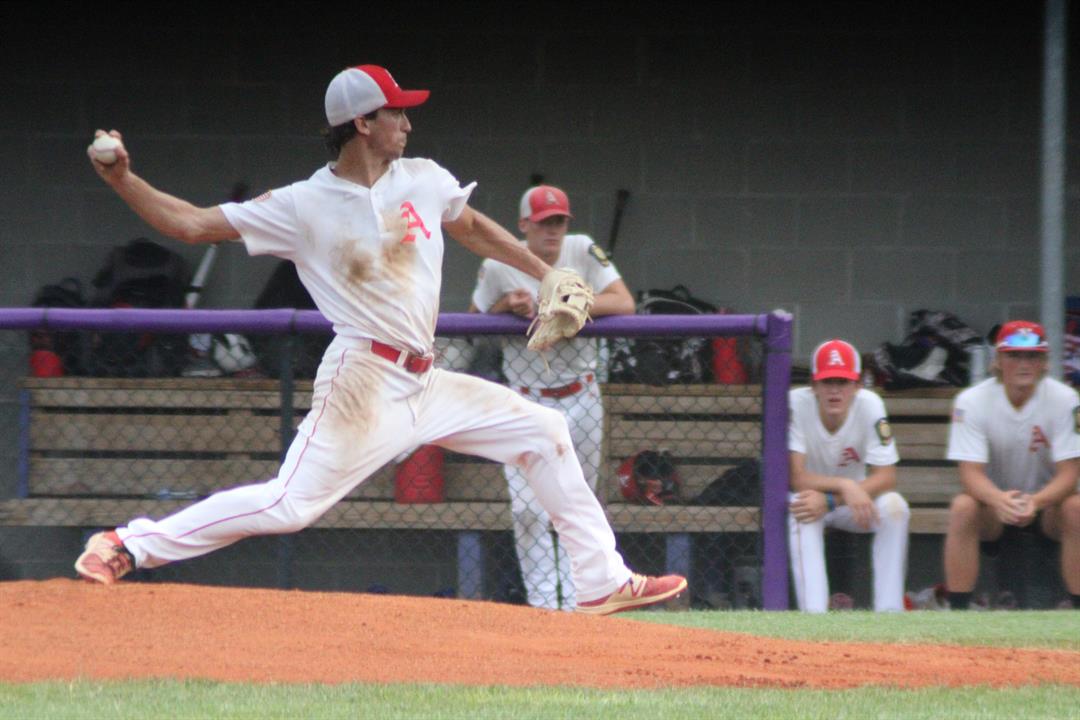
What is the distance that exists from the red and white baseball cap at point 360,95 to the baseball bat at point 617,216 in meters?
3.75

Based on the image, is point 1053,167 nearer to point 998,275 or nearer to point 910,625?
point 910,625

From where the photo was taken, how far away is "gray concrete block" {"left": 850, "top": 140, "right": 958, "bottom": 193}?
8656 millimetres

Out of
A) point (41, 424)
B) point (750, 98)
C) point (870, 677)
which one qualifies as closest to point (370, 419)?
point (870, 677)

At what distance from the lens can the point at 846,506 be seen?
669cm

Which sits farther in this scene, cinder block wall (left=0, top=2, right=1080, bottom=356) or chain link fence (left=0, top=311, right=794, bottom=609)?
cinder block wall (left=0, top=2, right=1080, bottom=356)

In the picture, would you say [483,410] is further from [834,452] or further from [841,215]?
[841,215]

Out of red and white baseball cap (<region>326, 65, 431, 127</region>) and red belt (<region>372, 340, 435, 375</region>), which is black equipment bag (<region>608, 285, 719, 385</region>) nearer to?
red belt (<region>372, 340, 435, 375</region>)

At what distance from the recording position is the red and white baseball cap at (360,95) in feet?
15.9

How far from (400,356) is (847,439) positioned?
2617mm

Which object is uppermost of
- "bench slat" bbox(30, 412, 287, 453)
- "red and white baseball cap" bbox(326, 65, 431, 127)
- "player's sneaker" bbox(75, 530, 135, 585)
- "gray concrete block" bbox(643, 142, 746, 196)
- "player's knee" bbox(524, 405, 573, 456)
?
"gray concrete block" bbox(643, 142, 746, 196)

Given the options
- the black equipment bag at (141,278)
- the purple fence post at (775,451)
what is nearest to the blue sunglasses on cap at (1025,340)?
the purple fence post at (775,451)

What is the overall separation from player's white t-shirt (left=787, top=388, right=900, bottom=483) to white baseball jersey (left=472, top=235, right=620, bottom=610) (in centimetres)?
86

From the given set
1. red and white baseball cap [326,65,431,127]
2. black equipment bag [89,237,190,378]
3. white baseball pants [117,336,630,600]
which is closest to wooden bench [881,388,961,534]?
white baseball pants [117,336,630,600]

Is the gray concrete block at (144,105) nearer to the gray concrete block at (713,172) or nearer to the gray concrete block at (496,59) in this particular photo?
the gray concrete block at (496,59)
